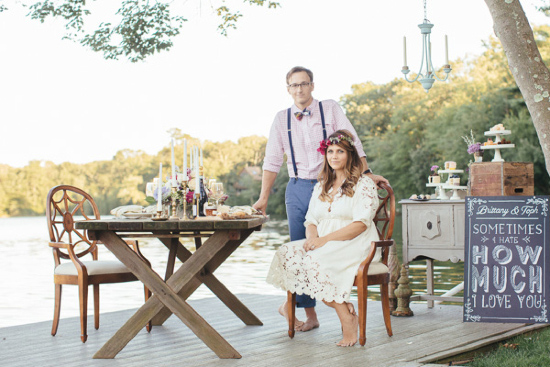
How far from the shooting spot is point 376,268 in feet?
13.7

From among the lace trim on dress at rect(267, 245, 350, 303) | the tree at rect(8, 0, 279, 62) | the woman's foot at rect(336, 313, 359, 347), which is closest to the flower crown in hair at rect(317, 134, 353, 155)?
the lace trim on dress at rect(267, 245, 350, 303)

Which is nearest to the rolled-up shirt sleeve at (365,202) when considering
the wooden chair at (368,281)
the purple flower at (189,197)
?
the wooden chair at (368,281)

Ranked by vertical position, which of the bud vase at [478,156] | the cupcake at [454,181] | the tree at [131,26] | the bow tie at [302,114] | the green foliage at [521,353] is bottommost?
the green foliage at [521,353]

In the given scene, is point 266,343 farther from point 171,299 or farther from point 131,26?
point 131,26

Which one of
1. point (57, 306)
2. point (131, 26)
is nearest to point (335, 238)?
point (57, 306)

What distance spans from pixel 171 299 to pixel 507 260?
2304mm

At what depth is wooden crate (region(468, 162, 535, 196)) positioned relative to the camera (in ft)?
16.0

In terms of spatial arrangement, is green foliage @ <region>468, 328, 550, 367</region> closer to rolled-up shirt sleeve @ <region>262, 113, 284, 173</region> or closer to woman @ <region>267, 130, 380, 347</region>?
woman @ <region>267, 130, 380, 347</region>

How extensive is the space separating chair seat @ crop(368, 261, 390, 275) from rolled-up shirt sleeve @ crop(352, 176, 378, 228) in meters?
0.23

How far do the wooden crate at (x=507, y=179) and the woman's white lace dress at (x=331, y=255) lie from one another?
3.60 feet

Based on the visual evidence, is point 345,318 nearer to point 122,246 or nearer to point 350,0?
point 122,246

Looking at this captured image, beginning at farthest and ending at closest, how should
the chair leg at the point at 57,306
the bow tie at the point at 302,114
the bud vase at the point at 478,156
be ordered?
1. the bud vase at the point at 478,156
2. the bow tie at the point at 302,114
3. the chair leg at the point at 57,306

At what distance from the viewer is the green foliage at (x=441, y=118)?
24.4 m

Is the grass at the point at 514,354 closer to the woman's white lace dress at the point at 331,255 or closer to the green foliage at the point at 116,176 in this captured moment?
the woman's white lace dress at the point at 331,255
